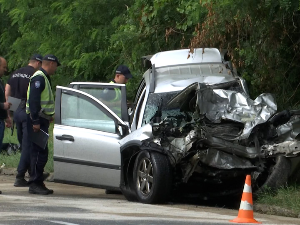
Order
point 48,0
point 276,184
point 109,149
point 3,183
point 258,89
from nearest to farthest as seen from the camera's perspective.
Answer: point 276,184 < point 109,149 < point 3,183 < point 258,89 < point 48,0

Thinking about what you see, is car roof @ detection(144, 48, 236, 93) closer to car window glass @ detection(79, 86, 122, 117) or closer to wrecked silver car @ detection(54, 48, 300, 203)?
wrecked silver car @ detection(54, 48, 300, 203)

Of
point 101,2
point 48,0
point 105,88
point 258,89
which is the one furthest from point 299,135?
point 48,0

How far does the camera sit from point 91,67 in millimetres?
18594

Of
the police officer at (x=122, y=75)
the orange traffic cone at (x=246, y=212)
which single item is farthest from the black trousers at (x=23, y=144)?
the orange traffic cone at (x=246, y=212)

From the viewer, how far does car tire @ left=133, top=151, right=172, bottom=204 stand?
9.27 m

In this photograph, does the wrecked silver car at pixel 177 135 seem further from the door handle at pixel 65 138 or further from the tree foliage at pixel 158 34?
the tree foliage at pixel 158 34

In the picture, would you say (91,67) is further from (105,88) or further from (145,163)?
(145,163)

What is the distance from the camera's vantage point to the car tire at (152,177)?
927 centimetres

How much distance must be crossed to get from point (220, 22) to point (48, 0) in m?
9.52

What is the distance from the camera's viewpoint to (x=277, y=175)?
30.5ft

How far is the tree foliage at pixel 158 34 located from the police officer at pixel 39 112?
6.87ft

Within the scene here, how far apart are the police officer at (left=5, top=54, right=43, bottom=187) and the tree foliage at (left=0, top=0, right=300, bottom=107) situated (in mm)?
2082

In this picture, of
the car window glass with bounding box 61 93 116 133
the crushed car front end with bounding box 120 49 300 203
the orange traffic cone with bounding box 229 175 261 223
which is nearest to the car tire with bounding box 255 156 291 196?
the crushed car front end with bounding box 120 49 300 203

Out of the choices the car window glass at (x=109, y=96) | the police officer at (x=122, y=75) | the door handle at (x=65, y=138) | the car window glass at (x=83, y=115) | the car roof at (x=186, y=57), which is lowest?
the door handle at (x=65, y=138)
